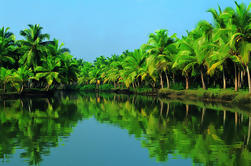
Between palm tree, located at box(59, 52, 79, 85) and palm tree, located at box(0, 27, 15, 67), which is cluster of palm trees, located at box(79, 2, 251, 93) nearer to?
palm tree, located at box(59, 52, 79, 85)

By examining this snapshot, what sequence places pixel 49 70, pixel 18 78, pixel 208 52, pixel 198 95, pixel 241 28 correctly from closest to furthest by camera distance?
pixel 241 28 < pixel 208 52 < pixel 198 95 < pixel 18 78 < pixel 49 70

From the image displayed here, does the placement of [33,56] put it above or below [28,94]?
above

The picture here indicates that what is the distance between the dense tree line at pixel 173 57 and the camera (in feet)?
87.9

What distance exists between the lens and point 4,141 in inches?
403

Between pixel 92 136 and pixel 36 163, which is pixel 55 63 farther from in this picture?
pixel 36 163

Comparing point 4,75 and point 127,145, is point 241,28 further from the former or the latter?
point 4,75

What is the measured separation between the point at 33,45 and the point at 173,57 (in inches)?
776

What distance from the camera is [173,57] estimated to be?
4406 cm

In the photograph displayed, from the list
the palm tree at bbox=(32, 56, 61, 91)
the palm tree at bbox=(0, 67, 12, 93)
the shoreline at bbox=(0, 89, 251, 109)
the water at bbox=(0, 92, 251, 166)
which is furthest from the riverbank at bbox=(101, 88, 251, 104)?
the palm tree at bbox=(0, 67, 12, 93)

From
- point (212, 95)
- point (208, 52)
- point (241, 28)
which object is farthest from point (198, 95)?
point (241, 28)

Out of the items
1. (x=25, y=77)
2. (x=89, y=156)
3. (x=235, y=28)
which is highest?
(x=235, y=28)

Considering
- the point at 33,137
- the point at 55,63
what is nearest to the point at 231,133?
the point at 33,137

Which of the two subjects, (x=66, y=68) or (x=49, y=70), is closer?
(x=49, y=70)

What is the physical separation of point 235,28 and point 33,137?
64.6 feet
